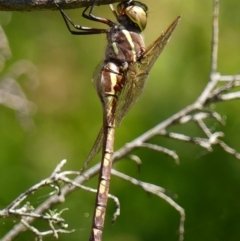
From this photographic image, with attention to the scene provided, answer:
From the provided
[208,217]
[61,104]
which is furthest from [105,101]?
[61,104]

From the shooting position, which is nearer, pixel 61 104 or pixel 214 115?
pixel 214 115

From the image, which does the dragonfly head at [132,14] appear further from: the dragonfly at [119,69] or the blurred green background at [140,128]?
the blurred green background at [140,128]

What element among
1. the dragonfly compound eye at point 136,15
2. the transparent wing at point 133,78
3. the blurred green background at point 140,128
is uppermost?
the dragonfly compound eye at point 136,15

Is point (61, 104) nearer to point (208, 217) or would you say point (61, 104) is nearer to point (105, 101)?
point (208, 217)

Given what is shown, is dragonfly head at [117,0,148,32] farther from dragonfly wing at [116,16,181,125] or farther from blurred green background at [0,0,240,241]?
blurred green background at [0,0,240,241]

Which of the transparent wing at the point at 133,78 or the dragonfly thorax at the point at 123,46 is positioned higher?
the dragonfly thorax at the point at 123,46

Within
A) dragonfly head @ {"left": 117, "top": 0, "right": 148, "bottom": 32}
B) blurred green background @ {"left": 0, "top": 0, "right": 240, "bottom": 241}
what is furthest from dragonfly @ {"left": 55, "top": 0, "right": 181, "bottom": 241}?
blurred green background @ {"left": 0, "top": 0, "right": 240, "bottom": 241}

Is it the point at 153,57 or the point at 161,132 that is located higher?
the point at 153,57

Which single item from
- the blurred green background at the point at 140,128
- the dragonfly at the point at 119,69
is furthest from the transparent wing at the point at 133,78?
the blurred green background at the point at 140,128

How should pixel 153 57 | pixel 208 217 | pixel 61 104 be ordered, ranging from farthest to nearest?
pixel 61 104 → pixel 208 217 → pixel 153 57
